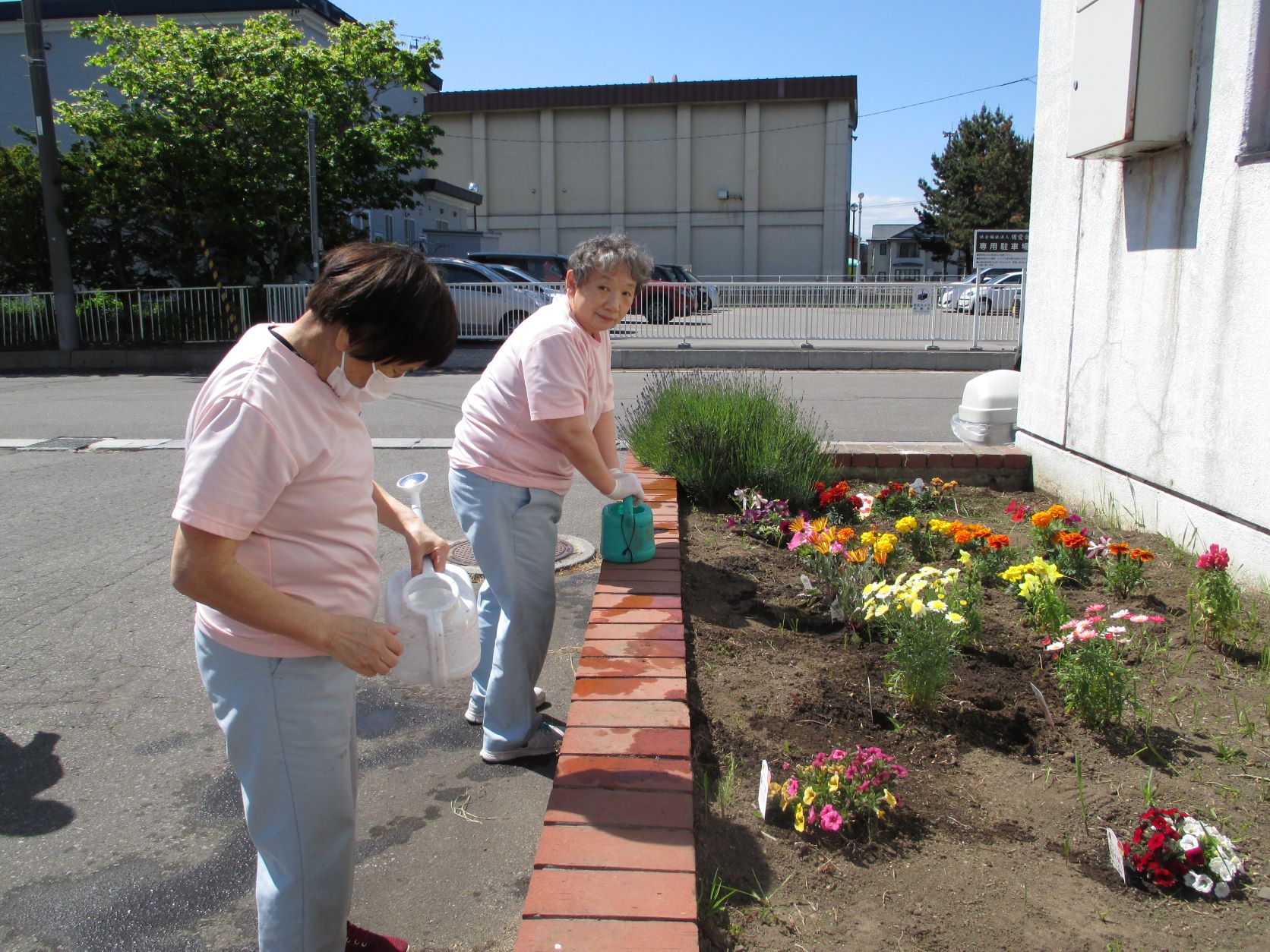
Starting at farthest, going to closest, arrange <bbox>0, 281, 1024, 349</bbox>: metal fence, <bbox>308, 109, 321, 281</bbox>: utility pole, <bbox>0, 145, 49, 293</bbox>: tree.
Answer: <bbox>0, 145, 49, 293</bbox>: tree, <bbox>0, 281, 1024, 349</bbox>: metal fence, <bbox>308, 109, 321, 281</bbox>: utility pole

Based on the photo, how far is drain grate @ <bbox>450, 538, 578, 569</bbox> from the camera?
5289mm

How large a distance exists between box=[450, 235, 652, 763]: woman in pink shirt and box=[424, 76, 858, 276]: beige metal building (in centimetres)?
4343

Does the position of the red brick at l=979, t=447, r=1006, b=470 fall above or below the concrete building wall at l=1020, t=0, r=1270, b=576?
below

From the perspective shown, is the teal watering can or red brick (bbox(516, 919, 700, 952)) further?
the teal watering can

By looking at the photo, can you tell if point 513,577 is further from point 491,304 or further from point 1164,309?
point 491,304

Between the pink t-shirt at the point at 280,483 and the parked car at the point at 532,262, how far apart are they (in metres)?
20.6

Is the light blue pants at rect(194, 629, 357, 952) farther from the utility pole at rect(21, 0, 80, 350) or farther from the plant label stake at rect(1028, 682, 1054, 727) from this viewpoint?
the utility pole at rect(21, 0, 80, 350)

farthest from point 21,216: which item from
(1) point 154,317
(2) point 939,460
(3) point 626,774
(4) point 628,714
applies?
(3) point 626,774

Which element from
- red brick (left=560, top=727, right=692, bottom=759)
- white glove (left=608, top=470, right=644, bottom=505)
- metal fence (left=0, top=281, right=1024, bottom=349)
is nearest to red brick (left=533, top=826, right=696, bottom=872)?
red brick (left=560, top=727, right=692, bottom=759)

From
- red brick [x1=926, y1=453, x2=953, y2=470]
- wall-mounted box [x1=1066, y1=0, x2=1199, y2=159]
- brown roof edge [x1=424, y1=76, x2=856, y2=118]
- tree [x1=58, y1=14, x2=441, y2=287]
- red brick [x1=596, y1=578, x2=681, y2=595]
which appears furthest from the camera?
brown roof edge [x1=424, y1=76, x2=856, y2=118]

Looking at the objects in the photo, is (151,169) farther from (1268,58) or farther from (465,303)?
(1268,58)

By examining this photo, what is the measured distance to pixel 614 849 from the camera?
2051 mm

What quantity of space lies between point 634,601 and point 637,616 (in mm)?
135

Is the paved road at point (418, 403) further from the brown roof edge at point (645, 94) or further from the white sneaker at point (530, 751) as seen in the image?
the brown roof edge at point (645, 94)
